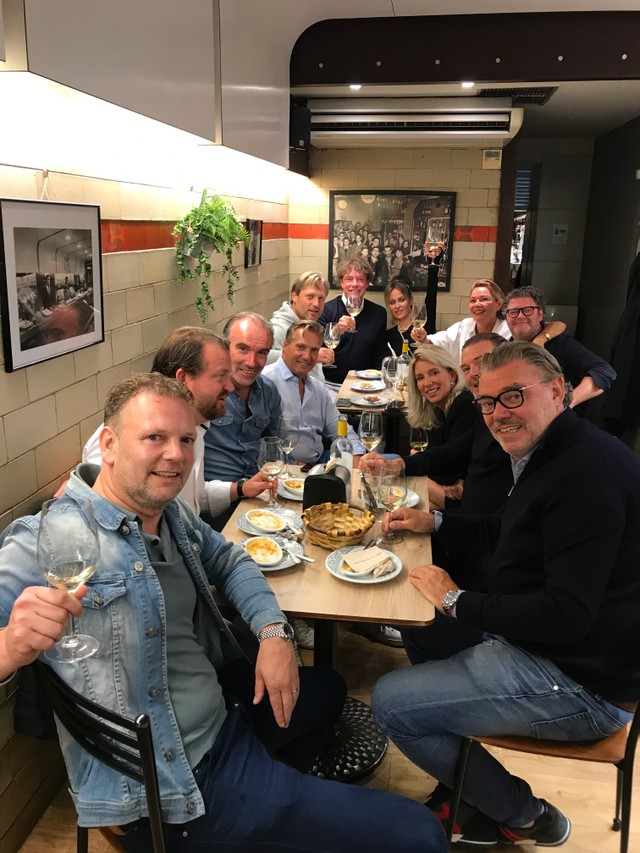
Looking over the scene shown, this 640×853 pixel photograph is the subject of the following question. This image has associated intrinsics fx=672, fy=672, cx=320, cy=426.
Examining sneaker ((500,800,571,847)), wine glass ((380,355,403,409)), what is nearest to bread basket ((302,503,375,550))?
sneaker ((500,800,571,847))

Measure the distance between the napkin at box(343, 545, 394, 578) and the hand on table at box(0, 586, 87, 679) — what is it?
1.00 m

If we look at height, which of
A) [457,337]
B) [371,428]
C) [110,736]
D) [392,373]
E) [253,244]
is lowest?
[110,736]

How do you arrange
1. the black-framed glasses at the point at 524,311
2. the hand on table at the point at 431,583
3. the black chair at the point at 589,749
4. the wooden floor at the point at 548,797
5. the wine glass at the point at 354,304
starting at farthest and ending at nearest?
the wine glass at the point at 354,304 → the black-framed glasses at the point at 524,311 → the wooden floor at the point at 548,797 → the hand on table at the point at 431,583 → the black chair at the point at 589,749

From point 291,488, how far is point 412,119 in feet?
12.2

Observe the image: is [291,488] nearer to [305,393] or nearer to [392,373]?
[305,393]

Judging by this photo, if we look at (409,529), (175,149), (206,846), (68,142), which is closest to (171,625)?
(206,846)

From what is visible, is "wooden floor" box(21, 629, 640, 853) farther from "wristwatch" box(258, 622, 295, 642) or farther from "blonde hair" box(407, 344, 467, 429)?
"blonde hair" box(407, 344, 467, 429)

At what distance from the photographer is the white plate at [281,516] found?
2.19 m

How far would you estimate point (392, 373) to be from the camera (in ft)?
15.3

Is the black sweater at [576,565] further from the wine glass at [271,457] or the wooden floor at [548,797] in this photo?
the wine glass at [271,457]

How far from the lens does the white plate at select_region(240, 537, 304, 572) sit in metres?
1.99

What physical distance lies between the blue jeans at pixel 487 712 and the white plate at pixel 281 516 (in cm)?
57

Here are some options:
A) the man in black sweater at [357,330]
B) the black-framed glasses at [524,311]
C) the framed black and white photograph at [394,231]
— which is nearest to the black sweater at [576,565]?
the black-framed glasses at [524,311]

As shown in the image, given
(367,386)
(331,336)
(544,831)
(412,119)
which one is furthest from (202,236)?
(544,831)
